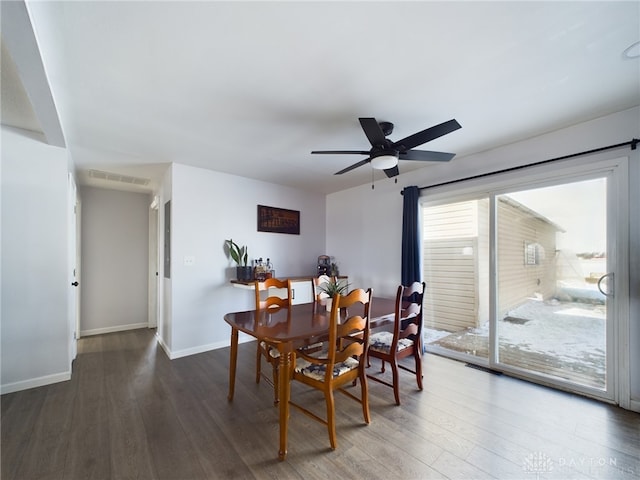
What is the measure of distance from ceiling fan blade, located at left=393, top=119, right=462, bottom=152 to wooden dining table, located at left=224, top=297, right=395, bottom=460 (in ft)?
4.68

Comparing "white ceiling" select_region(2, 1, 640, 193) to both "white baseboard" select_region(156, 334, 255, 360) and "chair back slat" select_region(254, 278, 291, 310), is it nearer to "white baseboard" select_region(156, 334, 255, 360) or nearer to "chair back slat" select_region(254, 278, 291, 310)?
"chair back slat" select_region(254, 278, 291, 310)

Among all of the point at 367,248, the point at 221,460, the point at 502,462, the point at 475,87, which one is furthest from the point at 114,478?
the point at 367,248

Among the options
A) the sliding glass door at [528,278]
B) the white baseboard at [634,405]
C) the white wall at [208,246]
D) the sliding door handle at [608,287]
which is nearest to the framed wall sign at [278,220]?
the white wall at [208,246]

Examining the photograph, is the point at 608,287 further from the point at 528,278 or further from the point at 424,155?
the point at 424,155

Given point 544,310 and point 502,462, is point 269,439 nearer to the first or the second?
point 502,462

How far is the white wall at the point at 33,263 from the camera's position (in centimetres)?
255

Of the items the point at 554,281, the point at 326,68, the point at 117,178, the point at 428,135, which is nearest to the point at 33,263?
the point at 117,178

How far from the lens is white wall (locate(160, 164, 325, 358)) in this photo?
11.5 ft

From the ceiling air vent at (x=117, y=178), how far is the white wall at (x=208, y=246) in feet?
1.99

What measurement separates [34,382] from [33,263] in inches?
44.2

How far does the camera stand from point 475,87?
1.94m

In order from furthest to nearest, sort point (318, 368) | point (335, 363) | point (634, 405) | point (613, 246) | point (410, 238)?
point (410, 238), point (613, 246), point (634, 405), point (318, 368), point (335, 363)

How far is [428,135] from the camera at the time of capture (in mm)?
2027

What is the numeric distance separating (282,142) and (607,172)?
2.94 metres
